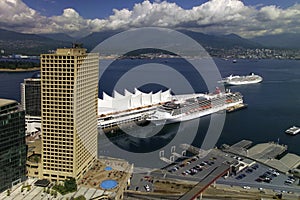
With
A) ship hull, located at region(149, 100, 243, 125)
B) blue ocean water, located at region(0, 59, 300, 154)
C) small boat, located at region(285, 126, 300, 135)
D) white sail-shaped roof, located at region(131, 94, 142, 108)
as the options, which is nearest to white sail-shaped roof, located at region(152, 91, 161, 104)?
white sail-shaped roof, located at region(131, 94, 142, 108)

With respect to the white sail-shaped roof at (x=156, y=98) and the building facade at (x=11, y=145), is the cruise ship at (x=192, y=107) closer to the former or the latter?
the white sail-shaped roof at (x=156, y=98)

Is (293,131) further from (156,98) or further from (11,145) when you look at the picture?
(11,145)

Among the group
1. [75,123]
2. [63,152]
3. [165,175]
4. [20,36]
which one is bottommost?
[165,175]

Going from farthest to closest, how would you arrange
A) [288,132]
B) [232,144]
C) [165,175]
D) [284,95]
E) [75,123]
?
[284,95]
[288,132]
[232,144]
[165,175]
[75,123]

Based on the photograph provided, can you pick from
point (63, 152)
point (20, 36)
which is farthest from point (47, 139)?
point (20, 36)

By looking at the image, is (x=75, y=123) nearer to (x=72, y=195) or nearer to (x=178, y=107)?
(x=72, y=195)

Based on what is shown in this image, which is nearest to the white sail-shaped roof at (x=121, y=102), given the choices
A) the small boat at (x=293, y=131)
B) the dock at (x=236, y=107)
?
the dock at (x=236, y=107)

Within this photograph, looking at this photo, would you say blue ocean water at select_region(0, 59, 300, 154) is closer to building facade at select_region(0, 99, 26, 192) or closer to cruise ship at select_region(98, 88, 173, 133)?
cruise ship at select_region(98, 88, 173, 133)
